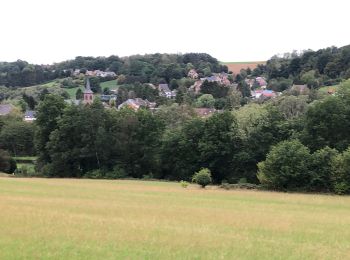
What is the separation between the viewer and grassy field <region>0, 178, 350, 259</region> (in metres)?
18.8

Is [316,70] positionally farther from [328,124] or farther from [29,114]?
[328,124]

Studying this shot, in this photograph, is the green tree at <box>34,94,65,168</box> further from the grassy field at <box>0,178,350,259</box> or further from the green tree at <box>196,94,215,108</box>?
the green tree at <box>196,94,215,108</box>

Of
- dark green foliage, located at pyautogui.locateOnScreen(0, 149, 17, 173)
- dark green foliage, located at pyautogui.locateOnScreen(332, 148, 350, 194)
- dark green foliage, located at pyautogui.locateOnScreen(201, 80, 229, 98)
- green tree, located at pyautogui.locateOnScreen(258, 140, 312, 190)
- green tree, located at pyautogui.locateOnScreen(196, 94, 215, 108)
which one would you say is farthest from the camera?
dark green foliage, located at pyautogui.locateOnScreen(201, 80, 229, 98)

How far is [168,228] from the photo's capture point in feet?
82.0

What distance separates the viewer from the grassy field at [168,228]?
18.8 meters

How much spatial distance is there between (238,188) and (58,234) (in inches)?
1464

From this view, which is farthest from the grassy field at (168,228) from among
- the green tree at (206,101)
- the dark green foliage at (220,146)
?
the green tree at (206,101)

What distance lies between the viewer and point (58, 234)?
21.9m

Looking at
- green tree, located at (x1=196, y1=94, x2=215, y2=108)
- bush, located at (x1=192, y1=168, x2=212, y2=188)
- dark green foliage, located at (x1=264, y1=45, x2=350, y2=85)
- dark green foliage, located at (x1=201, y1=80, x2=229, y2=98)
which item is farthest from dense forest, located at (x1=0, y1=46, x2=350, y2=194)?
dark green foliage, located at (x1=201, y1=80, x2=229, y2=98)

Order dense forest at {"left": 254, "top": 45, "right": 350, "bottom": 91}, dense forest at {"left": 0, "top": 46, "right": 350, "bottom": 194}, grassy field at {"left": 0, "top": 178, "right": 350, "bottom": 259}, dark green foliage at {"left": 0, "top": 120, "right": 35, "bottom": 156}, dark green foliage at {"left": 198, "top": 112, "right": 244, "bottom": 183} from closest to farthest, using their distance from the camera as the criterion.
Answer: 1. grassy field at {"left": 0, "top": 178, "right": 350, "bottom": 259}
2. dense forest at {"left": 0, "top": 46, "right": 350, "bottom": 194}
3. dark green foliage at {"left": 198, "top": 112, "right": 244, "bottom": 183}
4. dark green foliage at {"left": 0, "top": 120, "right": 35, "bottom": 156}
5. dense forest at {"left": 254, "top": 45, "right": 350, "bottom": 91}

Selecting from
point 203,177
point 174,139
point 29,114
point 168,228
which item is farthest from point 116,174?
point 29,114

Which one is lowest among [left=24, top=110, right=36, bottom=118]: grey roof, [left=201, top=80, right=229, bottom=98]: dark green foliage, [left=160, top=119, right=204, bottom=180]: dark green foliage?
[left=24, top=110, right=36, bottom=118]: grey roof

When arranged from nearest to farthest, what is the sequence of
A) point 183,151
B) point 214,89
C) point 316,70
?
point 183,151 → point 316,70 → point 214,89

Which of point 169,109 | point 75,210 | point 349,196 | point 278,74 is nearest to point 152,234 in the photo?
point 75,210
